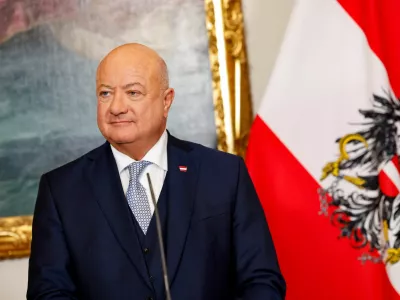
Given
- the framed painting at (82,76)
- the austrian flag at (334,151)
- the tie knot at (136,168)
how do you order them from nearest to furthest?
the tie knot at (136,168) → the austrian flag at (334,151) → the framed painting at (82,76)

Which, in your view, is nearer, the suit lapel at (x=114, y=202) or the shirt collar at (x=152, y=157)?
the suit lapel at (x=114, y=202)

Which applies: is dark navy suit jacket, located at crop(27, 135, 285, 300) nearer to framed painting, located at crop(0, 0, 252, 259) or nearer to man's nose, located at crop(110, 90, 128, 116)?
man's nose, located at crop(110, 90, 128, 116)

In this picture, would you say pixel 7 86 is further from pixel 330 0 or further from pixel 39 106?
pixel 330 0

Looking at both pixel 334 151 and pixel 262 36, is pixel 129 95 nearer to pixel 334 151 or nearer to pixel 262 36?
pixel 334 151

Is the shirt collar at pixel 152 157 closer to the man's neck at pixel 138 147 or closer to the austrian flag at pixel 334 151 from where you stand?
the man's neck at pixel 138 147

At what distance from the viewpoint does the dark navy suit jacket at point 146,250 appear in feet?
5.15

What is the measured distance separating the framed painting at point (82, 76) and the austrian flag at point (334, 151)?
27 cm

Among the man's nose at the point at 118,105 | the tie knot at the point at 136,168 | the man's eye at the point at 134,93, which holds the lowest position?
the tie knot at the point at 136,168

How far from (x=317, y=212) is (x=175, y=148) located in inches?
23.1

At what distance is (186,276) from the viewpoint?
62.3 inches

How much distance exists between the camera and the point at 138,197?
1662 millimetres

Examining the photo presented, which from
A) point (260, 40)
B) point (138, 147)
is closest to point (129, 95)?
point (138, 147)

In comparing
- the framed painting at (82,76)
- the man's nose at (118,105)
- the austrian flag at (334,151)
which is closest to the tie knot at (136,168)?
the man's nose at (118,105)

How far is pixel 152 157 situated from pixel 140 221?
16 centimetres
